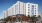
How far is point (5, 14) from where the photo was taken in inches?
62.6

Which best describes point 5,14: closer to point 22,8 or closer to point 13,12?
point 13,12

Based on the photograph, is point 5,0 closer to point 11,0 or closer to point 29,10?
point 11,0

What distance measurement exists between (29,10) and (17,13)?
25cm

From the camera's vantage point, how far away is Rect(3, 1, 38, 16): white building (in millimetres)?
1577

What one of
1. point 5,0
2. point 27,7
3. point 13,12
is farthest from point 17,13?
point 5,0

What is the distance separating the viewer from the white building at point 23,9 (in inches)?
62.1

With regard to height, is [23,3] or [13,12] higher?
[23,3]

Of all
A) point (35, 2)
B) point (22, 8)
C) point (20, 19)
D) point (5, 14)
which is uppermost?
point (35, 2)

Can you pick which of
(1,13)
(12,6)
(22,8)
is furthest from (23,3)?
(1,13)

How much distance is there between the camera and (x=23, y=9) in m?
1.58

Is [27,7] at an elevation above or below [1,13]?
above

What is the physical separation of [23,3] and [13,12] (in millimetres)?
268

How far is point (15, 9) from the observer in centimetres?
159

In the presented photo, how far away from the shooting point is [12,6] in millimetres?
1593
